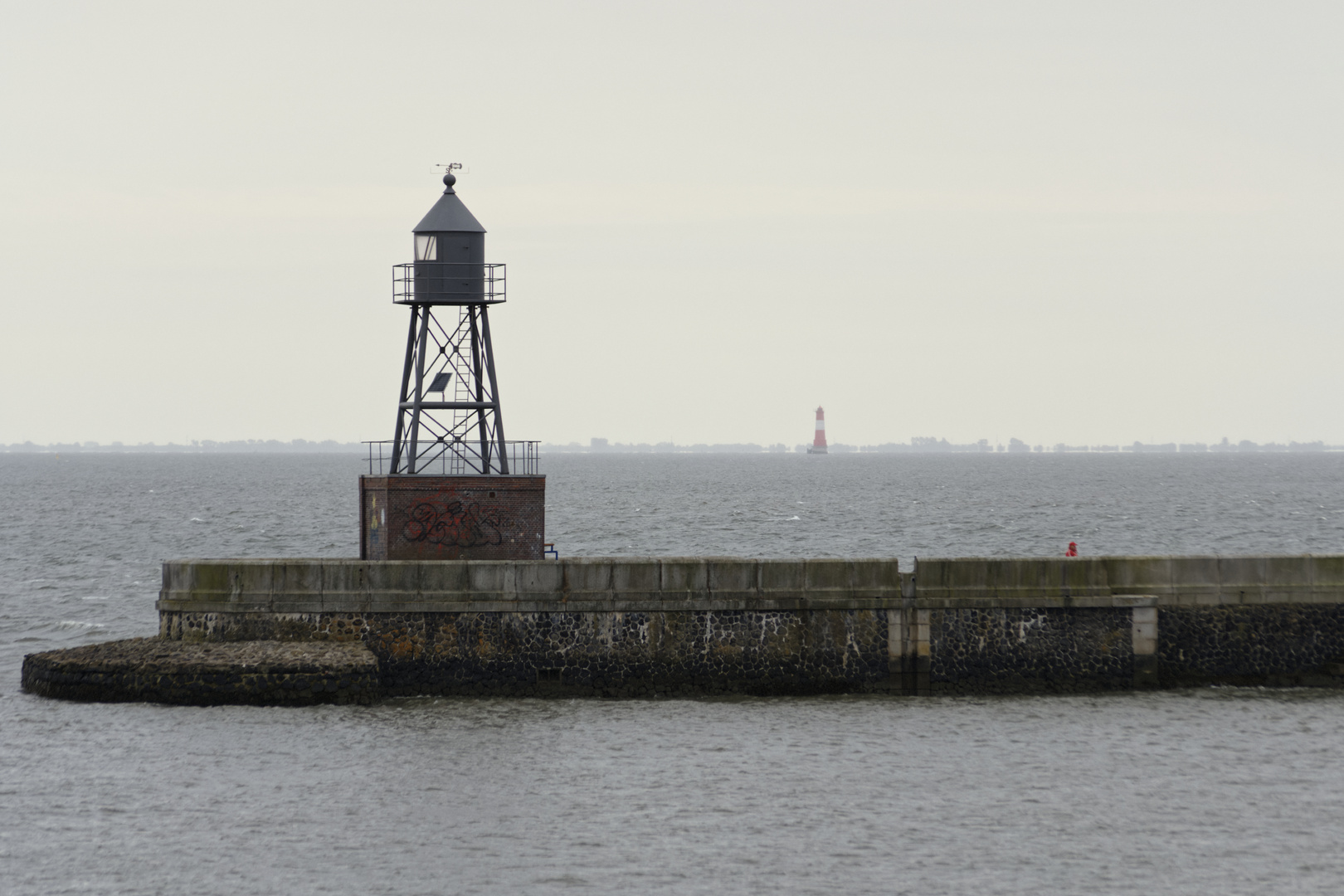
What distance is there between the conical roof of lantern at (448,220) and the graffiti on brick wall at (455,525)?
19.9 feet

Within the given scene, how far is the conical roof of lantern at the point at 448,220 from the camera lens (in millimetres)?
29125

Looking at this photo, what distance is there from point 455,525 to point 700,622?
575cm

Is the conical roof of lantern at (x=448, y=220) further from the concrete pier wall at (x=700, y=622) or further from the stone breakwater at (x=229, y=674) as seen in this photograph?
the stone breakwater at (x=229, y=674)

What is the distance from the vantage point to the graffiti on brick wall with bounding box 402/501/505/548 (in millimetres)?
27219

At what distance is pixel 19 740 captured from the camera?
2202cm

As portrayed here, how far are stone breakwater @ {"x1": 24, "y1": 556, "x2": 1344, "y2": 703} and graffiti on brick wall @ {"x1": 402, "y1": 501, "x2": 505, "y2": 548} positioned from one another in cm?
228

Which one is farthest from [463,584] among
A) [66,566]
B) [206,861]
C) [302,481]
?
[302,481]

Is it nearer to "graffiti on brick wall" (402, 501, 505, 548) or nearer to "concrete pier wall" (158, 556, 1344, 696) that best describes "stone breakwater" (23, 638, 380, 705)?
"concrete pier wall" (158, 556, 1344, 696)

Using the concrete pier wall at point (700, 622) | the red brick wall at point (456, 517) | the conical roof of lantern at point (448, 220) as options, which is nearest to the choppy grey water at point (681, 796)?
the concrete pier wall at point (700, 622)

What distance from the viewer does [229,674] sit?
23.5m

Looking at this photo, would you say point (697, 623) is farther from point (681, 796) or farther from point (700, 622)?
point (681, 796)

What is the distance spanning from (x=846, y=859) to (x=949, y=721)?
6.80 metres

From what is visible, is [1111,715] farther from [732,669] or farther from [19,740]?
[19,740]

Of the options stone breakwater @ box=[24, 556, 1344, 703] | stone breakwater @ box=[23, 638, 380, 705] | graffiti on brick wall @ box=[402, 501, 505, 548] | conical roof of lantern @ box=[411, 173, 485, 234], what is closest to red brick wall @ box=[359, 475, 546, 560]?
graffiti on brick wall @ box=[402, 501, 505, 548]
